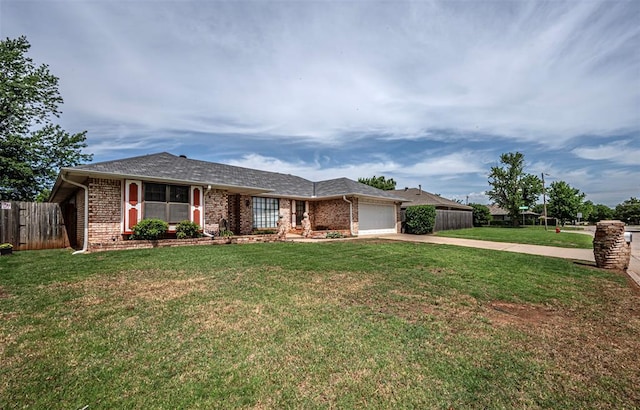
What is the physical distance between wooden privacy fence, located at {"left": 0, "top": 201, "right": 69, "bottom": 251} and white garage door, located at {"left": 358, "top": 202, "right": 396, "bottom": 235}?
48.9ft

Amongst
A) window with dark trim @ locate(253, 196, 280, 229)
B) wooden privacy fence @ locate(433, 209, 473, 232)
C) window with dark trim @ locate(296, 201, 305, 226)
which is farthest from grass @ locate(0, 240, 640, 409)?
wooden privacy fence @ locate(433, 209, 473, 232)

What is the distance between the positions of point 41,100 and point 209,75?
19.0 meters

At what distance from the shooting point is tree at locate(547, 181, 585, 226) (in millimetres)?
39219

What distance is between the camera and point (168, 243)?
1044 cm

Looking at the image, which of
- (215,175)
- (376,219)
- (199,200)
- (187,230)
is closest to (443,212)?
(376,219)

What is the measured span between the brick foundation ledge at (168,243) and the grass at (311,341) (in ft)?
10.4

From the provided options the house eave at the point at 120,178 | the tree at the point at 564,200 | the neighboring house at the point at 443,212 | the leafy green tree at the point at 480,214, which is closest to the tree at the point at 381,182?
the neighboring house at the point at 443,212

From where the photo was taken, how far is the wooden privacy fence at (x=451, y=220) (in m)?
23.9

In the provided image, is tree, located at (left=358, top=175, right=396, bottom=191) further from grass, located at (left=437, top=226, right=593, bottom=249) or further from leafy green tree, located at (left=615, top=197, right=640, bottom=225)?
leafy green tree, located at (left=615, top=197, right=640, bottom=225)

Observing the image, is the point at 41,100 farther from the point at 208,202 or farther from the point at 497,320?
the point at 497,320

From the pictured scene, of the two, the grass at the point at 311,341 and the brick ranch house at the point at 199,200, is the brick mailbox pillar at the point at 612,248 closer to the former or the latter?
the grass at the point at 311,341

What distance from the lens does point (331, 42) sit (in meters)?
8.76

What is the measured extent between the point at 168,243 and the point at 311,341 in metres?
9.13

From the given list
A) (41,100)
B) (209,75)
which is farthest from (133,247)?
(41,100)
